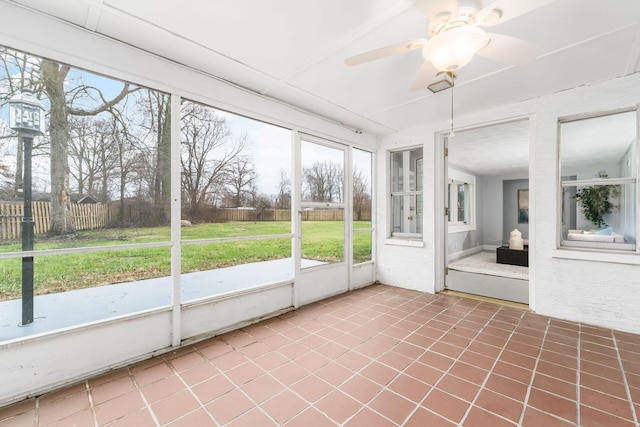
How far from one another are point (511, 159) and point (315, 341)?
613 centimetres

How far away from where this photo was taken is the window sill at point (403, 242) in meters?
4.19

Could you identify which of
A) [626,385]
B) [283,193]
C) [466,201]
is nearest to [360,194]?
[283,193]

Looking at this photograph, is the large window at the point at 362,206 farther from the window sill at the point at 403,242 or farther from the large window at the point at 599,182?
the large window at the point at 599,182

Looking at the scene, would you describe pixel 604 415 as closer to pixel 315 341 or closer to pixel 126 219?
pixel 315 341

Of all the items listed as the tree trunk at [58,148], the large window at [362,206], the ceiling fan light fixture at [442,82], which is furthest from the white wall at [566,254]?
the tree trunk at [58,148]

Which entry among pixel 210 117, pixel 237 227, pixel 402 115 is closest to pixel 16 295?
pixel 237 227

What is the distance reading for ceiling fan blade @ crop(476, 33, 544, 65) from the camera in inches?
61.2

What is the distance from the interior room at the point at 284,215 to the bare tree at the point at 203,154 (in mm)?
20

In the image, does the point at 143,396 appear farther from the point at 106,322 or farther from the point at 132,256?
the point at 132,256

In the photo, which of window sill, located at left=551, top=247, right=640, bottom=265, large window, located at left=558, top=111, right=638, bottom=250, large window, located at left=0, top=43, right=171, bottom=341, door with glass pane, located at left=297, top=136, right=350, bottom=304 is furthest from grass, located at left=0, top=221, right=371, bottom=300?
large window, located at left=558, top=111, right=638, bottom=250

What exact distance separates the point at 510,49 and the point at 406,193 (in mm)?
2932

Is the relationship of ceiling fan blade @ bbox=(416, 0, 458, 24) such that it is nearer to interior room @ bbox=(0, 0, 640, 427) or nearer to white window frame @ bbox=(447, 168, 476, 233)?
interior room @ bbox=(0, 0, 640, 427)

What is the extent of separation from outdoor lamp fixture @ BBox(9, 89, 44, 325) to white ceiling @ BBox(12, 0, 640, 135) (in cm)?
64

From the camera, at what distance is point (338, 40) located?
2.10 meters
